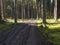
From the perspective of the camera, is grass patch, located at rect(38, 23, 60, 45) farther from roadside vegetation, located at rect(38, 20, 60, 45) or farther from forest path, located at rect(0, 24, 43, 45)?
forest path, located at rect(0, 24, 43, 45)

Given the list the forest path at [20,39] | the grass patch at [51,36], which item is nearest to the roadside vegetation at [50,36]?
the grass patch at [51,36]

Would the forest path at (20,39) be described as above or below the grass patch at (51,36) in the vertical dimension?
above

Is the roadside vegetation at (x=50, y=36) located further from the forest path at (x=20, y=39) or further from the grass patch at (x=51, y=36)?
the forest path at (x=20, y=39)

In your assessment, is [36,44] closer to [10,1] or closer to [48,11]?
[48,11]

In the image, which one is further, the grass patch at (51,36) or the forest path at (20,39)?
the grass patch at (51,36)

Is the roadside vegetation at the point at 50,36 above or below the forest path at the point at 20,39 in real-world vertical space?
below

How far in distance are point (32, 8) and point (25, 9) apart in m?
5.09

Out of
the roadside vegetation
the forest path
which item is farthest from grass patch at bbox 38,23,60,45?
the forest path

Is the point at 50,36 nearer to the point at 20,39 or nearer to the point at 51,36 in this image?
the point at 51,36

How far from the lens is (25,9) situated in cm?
9575

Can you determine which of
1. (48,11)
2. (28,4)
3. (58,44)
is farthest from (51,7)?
(58,44)

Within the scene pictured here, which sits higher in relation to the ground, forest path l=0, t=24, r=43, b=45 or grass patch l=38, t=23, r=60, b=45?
forest path l=0, t=24, r=43, b=45

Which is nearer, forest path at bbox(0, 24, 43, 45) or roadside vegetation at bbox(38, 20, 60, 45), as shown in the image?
forest path at bbox(0, 24, 43, 45)

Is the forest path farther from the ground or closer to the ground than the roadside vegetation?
farther from the ground
